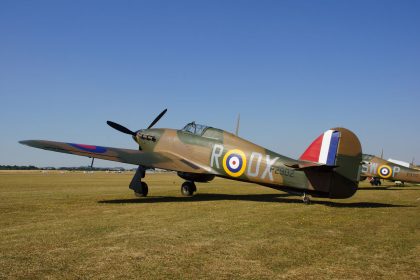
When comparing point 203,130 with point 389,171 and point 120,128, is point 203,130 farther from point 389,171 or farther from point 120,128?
point 389,171

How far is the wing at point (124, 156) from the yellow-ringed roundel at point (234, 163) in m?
0.82

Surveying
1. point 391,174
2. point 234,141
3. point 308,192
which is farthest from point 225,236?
point 391,174

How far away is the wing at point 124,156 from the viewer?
13742 millimetres

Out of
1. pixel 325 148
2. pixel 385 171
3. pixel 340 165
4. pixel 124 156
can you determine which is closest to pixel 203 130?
pixel 124 156

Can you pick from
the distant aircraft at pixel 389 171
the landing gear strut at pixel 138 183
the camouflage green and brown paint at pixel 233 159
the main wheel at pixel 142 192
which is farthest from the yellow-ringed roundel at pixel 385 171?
the landing gear strut at pixel 138 183

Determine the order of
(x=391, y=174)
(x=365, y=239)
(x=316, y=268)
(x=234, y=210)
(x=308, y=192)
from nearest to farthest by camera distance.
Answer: (x=316, y=268), (x=365, y=239), (x=234, y=210), (x=308, y=192), (x=391, y=174)

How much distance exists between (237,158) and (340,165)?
3.69 metres

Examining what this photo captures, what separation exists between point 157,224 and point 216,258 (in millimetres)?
3149

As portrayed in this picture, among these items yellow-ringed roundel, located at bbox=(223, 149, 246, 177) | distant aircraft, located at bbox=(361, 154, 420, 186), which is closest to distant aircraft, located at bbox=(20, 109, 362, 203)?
yellow-ringed roundel, located at bbox=(223, 149, 246, 177)

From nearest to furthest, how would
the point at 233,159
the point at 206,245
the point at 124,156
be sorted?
the point at 206,245, the point at 233,159, the point at 124,156

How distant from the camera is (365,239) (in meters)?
6.76

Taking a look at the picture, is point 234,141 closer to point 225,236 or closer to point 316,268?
point 225,236

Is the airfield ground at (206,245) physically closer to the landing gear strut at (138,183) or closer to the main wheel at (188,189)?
the landing gear strut at (138,183)

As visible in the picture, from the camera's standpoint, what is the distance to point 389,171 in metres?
27.2
